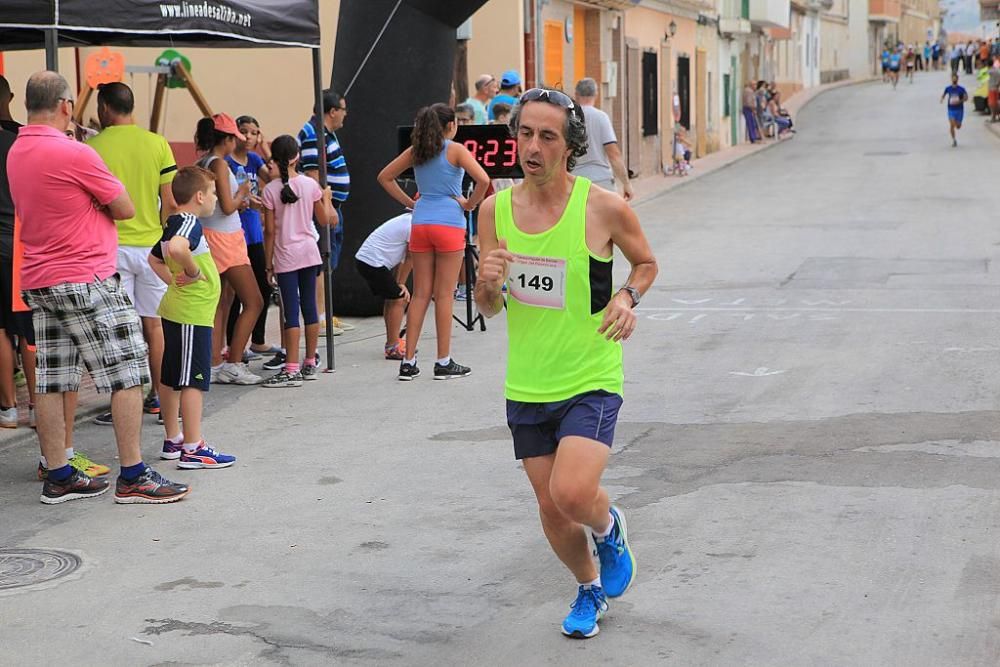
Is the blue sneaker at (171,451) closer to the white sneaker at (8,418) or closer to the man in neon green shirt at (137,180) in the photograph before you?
the man in neon green shirt at (137,180)

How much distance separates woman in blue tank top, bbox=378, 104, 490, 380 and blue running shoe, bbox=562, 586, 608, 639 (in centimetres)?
510

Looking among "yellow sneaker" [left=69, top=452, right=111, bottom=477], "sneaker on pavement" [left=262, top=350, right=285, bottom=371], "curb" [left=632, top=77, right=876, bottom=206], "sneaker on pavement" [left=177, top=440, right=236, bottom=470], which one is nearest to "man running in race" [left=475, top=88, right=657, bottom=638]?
"sneaker on pavement" [left=177, top=440, right=236, bottom=470]

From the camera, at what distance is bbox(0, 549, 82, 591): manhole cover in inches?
228

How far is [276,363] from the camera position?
10602mm

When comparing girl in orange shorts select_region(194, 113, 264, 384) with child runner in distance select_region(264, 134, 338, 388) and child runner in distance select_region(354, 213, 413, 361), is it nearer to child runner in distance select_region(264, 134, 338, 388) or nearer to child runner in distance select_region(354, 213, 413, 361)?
child runner in distance select_region(264, 134, 338, 388)

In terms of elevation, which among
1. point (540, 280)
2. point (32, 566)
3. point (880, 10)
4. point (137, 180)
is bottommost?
point (32, 566)

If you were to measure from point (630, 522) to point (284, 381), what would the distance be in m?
4.12

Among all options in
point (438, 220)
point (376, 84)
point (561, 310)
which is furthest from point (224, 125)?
point (561, 310)

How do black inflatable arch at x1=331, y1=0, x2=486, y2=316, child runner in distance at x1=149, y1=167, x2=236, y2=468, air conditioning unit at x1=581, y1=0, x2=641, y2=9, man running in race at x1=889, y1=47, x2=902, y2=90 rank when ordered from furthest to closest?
man running in race at x1=889, y1=47, x2=902, y2=90 < air conditioning unit at x1=581, y1=0, x2=641, y2=9 < black inflatable arch at x1=331, y1=0, x2=486, y2=316 < child runner in distance at x1=149, y1=167, x2=236, y2=468

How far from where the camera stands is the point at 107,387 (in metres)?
6.89

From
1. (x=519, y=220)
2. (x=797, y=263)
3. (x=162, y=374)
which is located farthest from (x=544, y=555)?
(x=797, y=263)

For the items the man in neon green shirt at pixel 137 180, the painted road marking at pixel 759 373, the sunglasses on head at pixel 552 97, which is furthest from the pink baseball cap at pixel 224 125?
the sunglasses on head at pixel 552 97

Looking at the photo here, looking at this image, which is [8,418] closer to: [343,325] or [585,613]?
[343,325]

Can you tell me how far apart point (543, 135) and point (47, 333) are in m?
3.20
